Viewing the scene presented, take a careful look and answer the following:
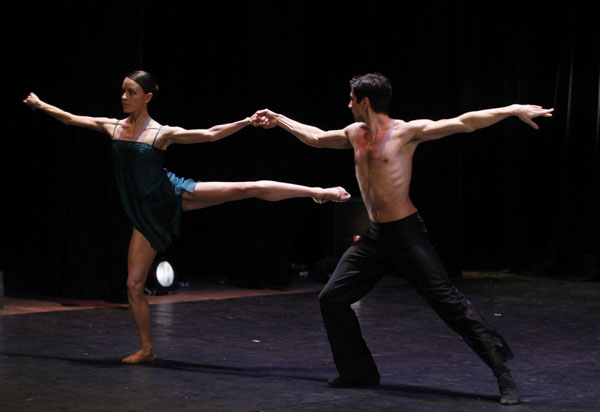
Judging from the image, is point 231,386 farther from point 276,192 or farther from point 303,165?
point 303,165

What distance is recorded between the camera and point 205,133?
14.4ft

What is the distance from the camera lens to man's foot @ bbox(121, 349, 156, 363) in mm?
4457

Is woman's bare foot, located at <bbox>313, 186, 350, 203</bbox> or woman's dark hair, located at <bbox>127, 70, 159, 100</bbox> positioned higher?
woman's dark hair, located at <bbox>127, 70, 159, 100</bbox>

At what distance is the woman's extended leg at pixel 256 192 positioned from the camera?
421 centimetres

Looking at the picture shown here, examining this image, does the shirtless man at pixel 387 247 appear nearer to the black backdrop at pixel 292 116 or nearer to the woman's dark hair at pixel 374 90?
the woman's dark hair at pixel 374 90

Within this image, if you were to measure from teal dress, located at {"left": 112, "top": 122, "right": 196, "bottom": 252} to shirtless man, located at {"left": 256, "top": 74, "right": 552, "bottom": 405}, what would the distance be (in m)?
0.98

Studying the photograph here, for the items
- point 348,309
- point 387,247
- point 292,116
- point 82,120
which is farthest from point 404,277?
point 292,116

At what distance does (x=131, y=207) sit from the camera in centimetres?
449

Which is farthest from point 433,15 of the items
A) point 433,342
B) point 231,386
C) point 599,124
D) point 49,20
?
point 231,386

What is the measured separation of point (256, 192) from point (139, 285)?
789 millimetres

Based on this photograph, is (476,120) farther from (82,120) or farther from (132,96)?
(82,120)

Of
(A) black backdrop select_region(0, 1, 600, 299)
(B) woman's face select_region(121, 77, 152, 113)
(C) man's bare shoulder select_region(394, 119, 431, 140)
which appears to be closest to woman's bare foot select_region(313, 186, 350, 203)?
(C) man's bare shoulder select_region(394, 119, 431, 140)

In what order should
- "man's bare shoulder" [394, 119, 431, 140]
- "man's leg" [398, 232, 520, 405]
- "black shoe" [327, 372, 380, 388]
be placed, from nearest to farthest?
"man's leg" [398, 232, 520, 405]
"man's bare shoulder" [394, 119, 431, 140]
"black shoe" [327, 372, 380, 388]

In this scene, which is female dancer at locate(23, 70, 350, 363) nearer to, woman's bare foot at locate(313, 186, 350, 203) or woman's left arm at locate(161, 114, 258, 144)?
woman's left arm at locate(161, 114, 258, 144)
